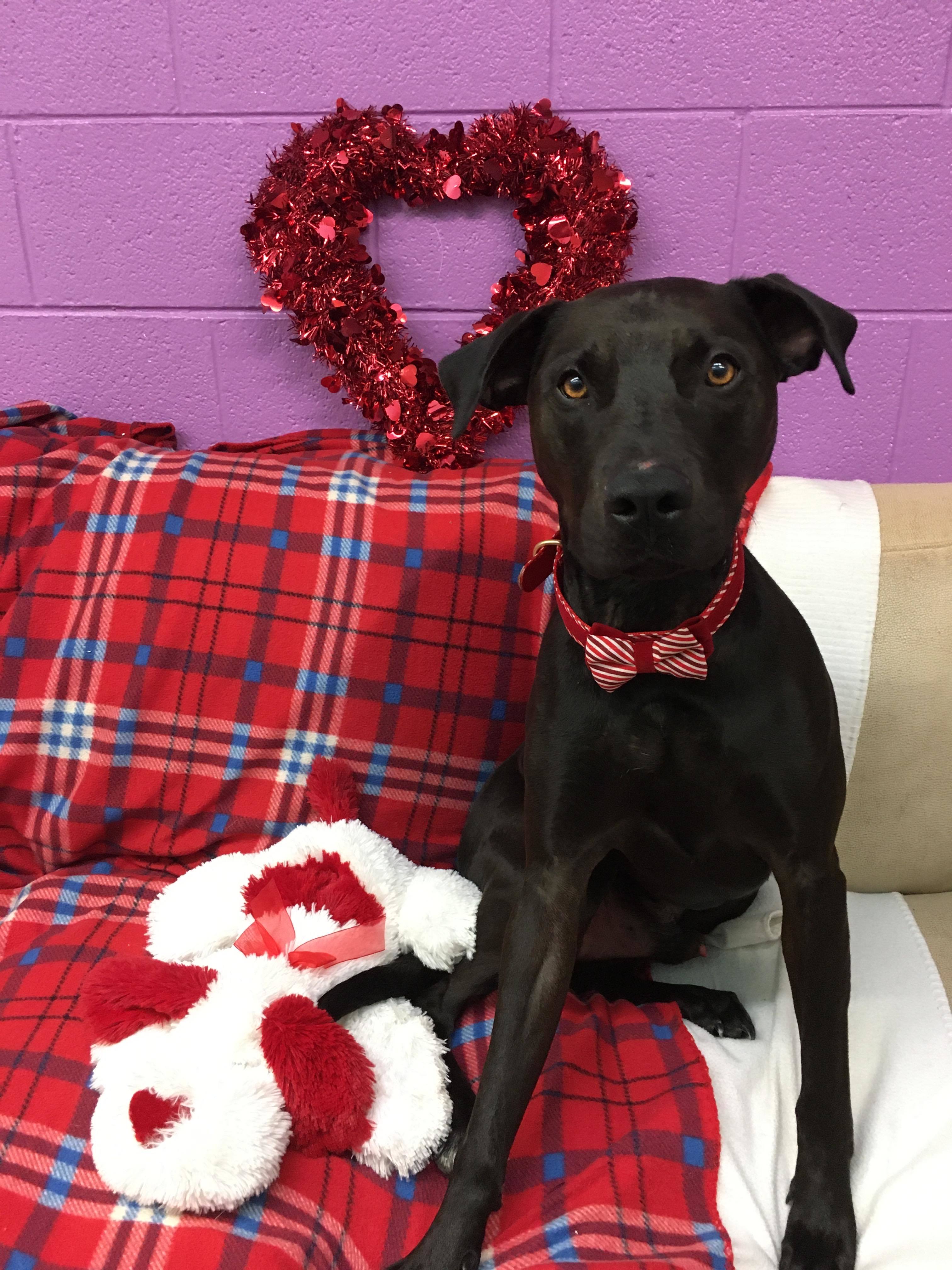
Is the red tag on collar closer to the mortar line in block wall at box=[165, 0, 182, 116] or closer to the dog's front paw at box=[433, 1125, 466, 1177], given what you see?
the dog's front paw at box=[433, 1125, 466, 1177]

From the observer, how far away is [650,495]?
94 centimetres

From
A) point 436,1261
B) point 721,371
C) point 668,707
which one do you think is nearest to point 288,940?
point 436,1261

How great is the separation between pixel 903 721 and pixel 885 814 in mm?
173

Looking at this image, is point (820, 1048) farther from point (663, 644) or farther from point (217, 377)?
point (217, 377)

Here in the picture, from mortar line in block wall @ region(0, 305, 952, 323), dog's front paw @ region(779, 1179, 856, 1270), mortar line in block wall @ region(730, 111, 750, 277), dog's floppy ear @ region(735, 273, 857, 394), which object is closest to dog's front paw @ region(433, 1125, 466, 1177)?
dog's front paw @ region(779, 1179, 856, 1270)

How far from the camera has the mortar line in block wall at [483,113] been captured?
1.75 meters

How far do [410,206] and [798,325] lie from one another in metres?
0.98

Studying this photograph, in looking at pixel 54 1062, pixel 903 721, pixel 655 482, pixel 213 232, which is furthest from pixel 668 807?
pixel 213 232

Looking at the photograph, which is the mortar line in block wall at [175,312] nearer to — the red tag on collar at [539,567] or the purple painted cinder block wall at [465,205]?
the purple painted cinder block wall at [465,205]

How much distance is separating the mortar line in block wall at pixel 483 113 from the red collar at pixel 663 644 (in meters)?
1.03

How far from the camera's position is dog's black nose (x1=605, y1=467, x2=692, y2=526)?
0.94 meters

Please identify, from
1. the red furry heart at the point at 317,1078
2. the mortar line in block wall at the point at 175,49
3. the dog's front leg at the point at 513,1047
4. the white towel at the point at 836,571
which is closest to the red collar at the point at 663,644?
the dog's front leg at the point at 513,1047

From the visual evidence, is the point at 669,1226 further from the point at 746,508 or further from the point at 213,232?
the point at 213,232

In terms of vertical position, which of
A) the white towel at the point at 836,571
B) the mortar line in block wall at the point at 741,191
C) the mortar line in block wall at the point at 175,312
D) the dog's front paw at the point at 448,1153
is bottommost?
the dog's front paw at the point at 448,1153
